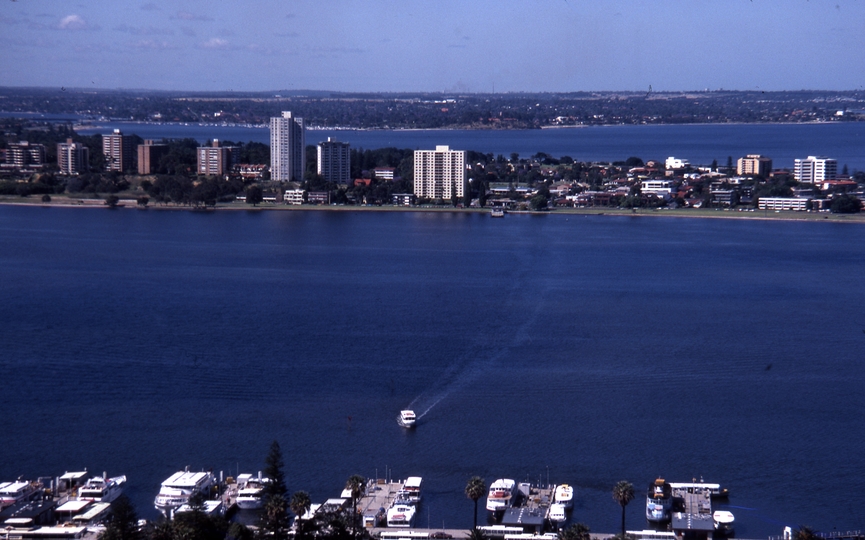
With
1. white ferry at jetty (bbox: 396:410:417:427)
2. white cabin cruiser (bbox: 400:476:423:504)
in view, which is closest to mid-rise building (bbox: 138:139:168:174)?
white ferry at jetty (bbox: 396:410:417:427)

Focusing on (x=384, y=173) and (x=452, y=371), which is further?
(x=384, y=173)

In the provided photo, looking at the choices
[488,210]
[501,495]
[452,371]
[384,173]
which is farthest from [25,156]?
[501,495]

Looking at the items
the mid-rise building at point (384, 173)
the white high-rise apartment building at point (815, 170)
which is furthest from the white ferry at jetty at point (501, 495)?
the white high-rise apartment building at point (815, 170)

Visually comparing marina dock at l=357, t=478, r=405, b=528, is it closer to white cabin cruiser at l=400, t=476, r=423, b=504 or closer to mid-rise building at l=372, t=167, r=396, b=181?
white cabin cruiser at l=400, t=476, r=423, b=504

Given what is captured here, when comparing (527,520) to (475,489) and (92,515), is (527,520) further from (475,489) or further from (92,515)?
(92,515)

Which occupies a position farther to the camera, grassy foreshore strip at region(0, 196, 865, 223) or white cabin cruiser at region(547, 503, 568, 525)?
grassy foreshore strip at region(0, 196, 865, 223)

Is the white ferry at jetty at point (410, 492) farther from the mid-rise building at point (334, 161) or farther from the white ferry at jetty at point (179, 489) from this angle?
the mid-rise building at point (334, 161)

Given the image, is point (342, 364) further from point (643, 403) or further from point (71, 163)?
point (71, 163)

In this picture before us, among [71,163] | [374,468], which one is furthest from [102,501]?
[71,163]
